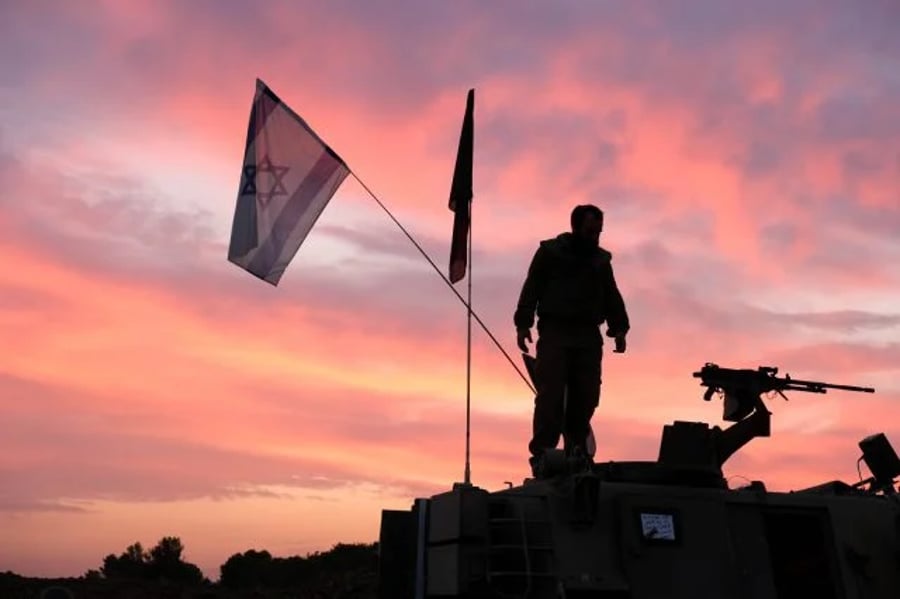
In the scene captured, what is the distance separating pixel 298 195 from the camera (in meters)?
11.6

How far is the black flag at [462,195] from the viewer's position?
34.7ft

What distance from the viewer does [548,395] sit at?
883cm

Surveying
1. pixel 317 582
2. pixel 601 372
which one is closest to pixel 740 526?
pixel 601 372

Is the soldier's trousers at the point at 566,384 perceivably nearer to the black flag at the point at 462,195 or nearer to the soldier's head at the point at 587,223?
the soldier's head at the point at 587,223

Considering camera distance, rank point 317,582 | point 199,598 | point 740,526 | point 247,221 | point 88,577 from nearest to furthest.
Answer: point 740,526
point 247,221
point 199,598
point 88,577
point 317,582

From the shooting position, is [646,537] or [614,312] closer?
[646,537]

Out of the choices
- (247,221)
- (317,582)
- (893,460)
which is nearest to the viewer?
(893,460)

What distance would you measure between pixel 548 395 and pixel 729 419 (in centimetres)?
184

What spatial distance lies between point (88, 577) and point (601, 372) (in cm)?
1893

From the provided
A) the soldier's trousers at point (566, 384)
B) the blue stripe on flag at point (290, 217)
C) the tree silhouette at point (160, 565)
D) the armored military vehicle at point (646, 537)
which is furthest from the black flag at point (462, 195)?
the tree silhouette at point (160, 565)

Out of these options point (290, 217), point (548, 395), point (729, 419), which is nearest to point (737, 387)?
point (729, 419)

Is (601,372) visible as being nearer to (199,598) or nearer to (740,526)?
(740,526)

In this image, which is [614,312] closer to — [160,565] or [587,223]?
[587,223]

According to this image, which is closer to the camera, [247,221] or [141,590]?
[247,221]
